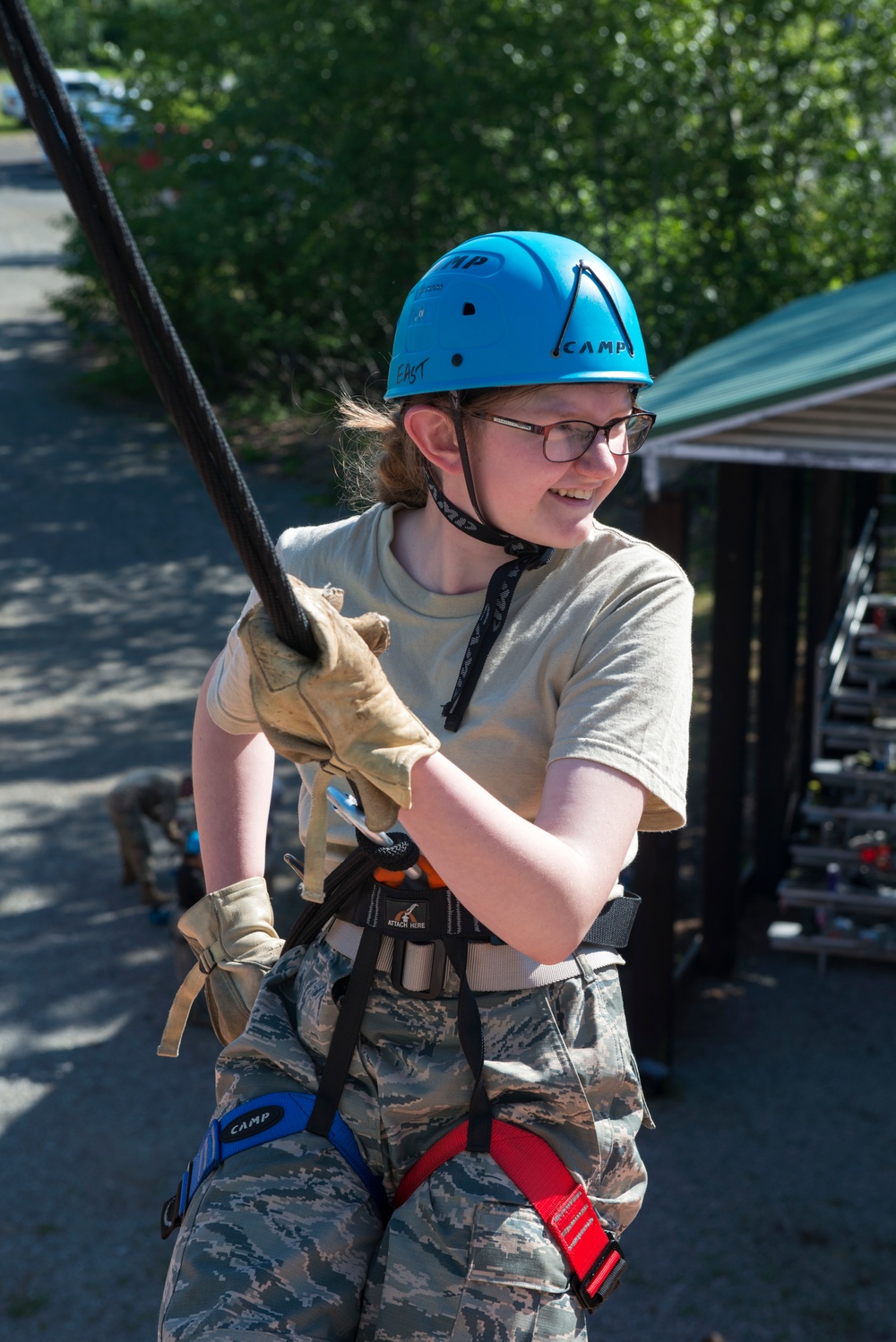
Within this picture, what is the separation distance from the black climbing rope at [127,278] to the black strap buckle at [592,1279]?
3.79 ft

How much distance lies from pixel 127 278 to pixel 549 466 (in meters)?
0.80

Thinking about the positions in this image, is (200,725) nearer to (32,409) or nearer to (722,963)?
(722,963)

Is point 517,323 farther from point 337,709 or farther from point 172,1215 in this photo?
point 172,1215

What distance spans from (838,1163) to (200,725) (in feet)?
14.4

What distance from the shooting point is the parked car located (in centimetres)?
1161

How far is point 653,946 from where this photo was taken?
6164 mm

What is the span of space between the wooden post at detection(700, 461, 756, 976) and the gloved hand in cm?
479

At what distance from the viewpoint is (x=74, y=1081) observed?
6.02 metres

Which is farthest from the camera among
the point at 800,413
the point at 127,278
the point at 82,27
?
the point at 82,27

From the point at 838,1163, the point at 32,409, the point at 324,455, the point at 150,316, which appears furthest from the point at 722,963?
the point at 32,409

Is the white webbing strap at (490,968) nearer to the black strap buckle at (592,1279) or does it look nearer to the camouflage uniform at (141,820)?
the black strap buckle at (592,1279)

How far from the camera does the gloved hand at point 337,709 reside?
5.13ft

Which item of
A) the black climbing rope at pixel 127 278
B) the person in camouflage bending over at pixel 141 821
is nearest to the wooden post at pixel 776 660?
the person in camouflage bending over at pixel 141 821

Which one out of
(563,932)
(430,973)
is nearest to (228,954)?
(430,973)
